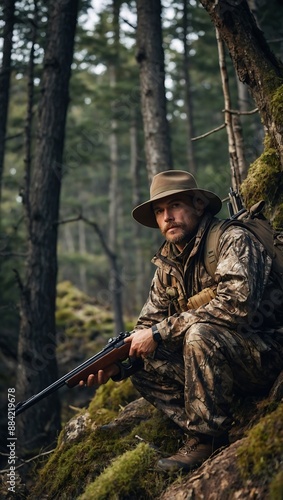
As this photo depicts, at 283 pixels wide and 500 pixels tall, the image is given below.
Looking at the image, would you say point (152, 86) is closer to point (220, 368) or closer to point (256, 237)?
point (256, 237)

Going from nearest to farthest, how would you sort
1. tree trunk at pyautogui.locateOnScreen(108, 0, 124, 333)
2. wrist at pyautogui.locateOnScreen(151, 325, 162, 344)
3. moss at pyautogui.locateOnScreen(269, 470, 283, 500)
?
moss at pyautogui.locateOnScreen(269, 470, 283, 500), wrist at pyautogui.locateOnScreen(151, 325, 162, 344), tree trunk at pyautogui.locateOnScreen(108, 0, 124, 333)

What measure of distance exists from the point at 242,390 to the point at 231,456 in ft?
2.68

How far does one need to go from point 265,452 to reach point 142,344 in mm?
1430

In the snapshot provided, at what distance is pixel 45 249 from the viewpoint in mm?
8453

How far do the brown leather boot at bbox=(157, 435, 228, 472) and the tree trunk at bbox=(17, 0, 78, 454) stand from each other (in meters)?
4.25

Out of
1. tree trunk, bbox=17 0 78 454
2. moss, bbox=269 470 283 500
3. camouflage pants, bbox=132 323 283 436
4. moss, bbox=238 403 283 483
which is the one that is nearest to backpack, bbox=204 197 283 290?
camouflage pants, bbox=132 323 283 436

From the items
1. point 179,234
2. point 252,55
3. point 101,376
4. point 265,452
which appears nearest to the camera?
point 265,452

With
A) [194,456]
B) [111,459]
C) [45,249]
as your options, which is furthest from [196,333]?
[45,249]

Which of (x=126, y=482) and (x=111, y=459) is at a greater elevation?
(x=111, y=459)

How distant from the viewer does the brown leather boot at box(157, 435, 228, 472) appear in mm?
4137

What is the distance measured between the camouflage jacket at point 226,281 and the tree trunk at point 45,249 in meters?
3.94

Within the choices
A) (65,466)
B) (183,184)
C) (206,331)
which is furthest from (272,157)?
(65,466)

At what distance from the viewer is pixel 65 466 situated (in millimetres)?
Result: 5059

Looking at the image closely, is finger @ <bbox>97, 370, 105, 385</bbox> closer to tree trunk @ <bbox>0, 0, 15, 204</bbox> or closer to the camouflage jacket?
the camouflage jacket
